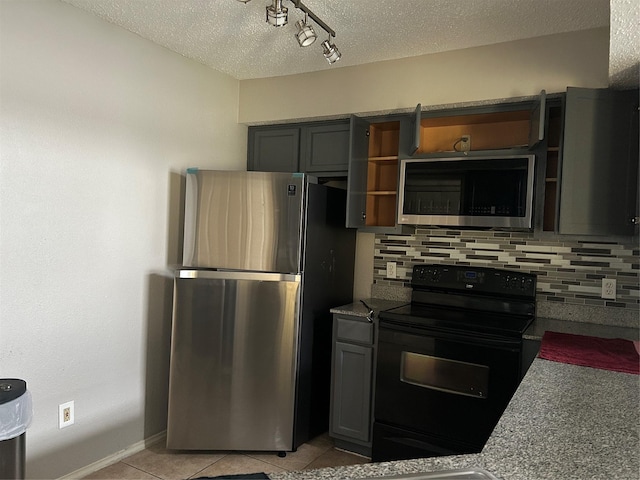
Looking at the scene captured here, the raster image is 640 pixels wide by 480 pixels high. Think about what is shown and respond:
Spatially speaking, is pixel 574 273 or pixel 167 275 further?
pixel 167 275

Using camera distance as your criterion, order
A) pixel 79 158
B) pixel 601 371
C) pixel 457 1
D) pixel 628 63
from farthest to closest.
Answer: pixel 79 158
pixel 457 1
pixel 628 63
pixel 601 371

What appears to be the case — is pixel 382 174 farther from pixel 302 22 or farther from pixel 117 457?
pixel 117 457

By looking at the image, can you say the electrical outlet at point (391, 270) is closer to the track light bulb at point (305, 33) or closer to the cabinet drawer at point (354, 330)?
the cabinet drawer at point (354, 330)

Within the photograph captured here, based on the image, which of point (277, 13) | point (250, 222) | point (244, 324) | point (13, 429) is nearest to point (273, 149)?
point (250, 222)

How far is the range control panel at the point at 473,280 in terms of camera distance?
9.07ft

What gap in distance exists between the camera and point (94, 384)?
8.36 ft

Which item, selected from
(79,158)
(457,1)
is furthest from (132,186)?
(457,1)

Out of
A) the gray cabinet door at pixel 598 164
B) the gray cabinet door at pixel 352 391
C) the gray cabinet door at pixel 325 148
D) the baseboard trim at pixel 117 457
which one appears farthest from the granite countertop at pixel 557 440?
the baseboard trim at pixel 117 457

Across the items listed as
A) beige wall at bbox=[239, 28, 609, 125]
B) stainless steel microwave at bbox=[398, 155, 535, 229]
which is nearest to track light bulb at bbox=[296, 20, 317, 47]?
beige wall at bbox=[239, 28, 609, 125]

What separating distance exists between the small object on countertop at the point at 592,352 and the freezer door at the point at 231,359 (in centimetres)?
135

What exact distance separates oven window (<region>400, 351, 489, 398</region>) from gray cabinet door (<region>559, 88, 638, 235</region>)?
835mm

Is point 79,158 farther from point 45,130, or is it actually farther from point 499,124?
point 499,124

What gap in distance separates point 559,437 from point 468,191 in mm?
1749

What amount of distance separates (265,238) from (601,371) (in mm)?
1755
